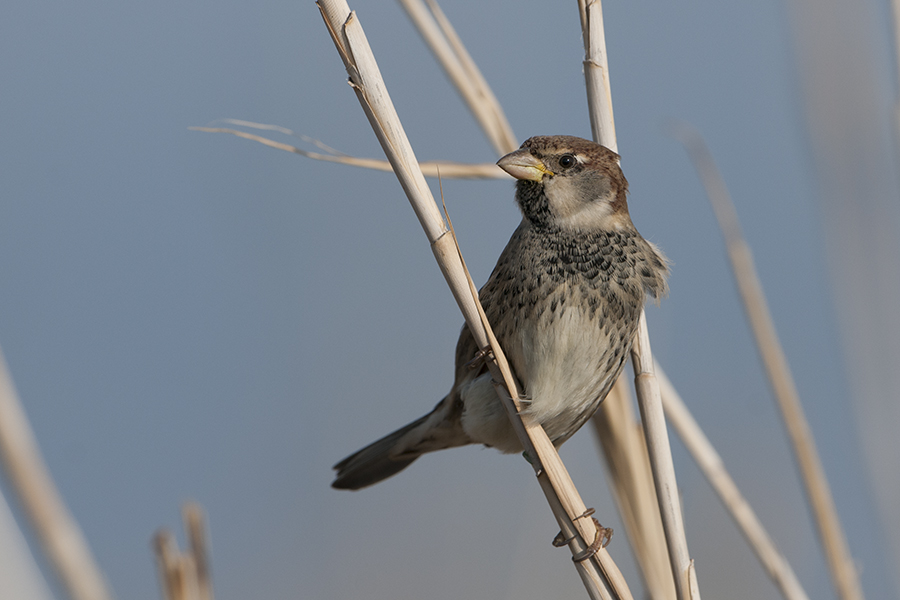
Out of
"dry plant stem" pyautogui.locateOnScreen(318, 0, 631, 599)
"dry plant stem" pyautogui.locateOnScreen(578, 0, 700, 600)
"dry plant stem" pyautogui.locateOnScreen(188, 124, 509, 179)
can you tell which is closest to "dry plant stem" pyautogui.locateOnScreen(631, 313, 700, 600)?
"dry plant stem" pyautogui.locateOnScreen(578, 0, 700, 600)

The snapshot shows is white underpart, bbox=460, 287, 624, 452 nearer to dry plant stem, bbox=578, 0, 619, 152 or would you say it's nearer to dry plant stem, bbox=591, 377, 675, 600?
dry plant stem, bbox=591, 377, 675, 600

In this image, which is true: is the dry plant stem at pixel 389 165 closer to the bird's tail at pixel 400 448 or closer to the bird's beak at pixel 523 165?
the bird's beak at pixel 523 165

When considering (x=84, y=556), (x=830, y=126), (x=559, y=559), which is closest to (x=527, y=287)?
(x=830, y=126)

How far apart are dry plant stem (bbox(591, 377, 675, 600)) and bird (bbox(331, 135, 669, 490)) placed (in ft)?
0.42

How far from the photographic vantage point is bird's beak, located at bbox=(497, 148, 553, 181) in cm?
154

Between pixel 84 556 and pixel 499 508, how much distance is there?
2.45m

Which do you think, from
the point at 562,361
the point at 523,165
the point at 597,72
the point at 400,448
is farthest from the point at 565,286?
the point at 400,448

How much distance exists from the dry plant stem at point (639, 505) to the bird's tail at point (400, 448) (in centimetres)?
49

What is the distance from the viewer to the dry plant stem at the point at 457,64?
1.47 metres

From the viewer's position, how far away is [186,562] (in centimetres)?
→ 98

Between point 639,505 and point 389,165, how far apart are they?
789 mm

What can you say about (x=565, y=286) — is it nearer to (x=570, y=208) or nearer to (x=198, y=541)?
(x=570, y=208)

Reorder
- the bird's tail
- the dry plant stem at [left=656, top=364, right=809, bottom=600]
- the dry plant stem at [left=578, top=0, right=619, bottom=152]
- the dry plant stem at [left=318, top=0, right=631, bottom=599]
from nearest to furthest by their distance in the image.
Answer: the dry plant stem at [left=318, top=0, right=631, bottom=599]
the dry plant stem at [left=578, top=0, right=619, bottom=152]
the dry plant stem at [left=656, top=364, right=809, bottom=600]
the bird's tail

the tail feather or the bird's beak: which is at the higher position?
the bird's beak
